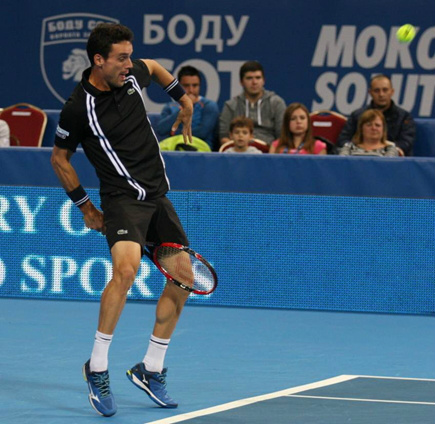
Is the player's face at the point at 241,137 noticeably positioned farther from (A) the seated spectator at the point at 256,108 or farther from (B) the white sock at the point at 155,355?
(B) the white sock at the point at 155,355

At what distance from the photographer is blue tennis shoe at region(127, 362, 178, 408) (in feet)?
17.0

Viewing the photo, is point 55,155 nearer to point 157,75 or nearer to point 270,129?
point 157,75

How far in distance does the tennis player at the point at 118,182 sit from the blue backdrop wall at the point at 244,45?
611 centimetres

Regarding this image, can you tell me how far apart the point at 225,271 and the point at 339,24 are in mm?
4116

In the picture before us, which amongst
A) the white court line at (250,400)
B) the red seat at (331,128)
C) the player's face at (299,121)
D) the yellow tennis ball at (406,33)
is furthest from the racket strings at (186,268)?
the yellow tennis ball at (406,33)

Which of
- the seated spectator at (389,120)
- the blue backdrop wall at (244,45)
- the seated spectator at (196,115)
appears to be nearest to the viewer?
the seated spectator at (389,120)

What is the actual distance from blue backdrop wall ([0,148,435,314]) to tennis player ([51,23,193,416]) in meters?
2.58

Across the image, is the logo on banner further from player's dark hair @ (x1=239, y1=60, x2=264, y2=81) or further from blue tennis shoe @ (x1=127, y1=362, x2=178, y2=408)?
blue tennis shoe @ (x1=127, y1=362, x2=178, y2=408)

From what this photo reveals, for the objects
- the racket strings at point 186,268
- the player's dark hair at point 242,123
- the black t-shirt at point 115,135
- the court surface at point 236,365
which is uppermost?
the black t-shirt at point 115,135

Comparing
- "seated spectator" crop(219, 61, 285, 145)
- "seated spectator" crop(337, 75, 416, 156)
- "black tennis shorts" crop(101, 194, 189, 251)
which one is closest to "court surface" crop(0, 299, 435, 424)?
"black tennis shorts" crop(101, 194, 189, 251)

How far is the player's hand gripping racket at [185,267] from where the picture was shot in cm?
526

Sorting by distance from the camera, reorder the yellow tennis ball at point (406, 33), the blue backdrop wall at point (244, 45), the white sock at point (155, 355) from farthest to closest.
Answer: the blue backdrop wall at point (244, 45)
the yellow tennis ball at point (406, 33)
the white sock at point (155, 355)

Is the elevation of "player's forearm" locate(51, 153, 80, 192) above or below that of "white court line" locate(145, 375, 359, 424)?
above

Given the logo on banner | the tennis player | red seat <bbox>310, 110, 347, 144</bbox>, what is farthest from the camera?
the logo on banner
